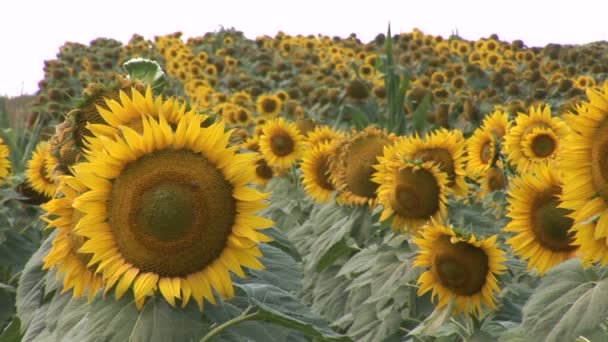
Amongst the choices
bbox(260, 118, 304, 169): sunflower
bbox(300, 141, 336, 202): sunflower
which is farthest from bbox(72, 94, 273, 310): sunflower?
bbox(260, 118, 304, 169): sunflower

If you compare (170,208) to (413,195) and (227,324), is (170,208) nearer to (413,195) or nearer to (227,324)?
(227,324)

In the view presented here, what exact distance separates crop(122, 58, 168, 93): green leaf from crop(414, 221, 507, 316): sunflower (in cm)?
125

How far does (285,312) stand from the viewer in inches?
91.4

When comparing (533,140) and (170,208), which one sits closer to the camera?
(170,208)

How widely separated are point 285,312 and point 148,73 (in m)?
0.76

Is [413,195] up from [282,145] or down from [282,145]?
up

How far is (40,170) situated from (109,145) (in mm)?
3480

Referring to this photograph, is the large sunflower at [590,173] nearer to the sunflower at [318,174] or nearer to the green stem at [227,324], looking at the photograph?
the green stem at [227,324]

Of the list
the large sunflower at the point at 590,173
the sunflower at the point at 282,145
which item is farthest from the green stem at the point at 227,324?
the sunflower at the point at 282,145

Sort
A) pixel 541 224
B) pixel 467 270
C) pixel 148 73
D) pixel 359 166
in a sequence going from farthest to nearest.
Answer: pixel 359 166 < pixel 467 270 < pixel 541 224 < pixel 148 73

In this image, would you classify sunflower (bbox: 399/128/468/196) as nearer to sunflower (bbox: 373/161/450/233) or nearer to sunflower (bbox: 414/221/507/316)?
sunflower (bbox: 373/161/450/233)

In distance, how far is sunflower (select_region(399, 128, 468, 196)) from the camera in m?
4.29

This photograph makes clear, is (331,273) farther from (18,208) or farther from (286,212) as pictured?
(18,208)

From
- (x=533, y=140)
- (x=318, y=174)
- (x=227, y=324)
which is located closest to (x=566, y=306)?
(x=227, y=324)
